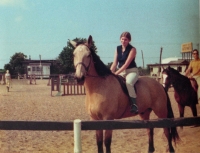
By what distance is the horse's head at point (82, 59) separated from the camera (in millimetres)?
2170

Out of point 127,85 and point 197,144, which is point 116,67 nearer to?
point 127,85

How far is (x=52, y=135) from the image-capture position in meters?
2.95

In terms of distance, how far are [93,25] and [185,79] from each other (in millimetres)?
1241

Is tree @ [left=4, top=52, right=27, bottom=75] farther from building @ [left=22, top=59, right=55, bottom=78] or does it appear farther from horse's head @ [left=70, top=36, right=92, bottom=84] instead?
horse's head @ [left=70, top=36, right=92, bottom=84]

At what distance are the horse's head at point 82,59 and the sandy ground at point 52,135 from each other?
0.60 meters

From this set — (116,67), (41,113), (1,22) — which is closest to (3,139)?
(41,113)

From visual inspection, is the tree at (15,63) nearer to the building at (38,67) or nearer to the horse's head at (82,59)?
the building at (38,67)

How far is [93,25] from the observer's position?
2.65 meters

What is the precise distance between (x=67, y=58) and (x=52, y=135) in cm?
95

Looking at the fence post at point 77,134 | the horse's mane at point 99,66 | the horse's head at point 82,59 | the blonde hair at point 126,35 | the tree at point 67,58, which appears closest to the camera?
the fence post at point 77,134

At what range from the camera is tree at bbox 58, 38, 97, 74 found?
96.1 inches

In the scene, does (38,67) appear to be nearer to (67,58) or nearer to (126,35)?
(67,58)

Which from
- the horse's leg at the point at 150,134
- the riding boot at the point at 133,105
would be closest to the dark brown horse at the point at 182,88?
the horse's leg at the point at 150,134

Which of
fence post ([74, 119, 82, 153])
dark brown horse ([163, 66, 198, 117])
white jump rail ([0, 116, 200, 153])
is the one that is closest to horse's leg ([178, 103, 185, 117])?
dark brown horse ([163, 66, 198, 117])
